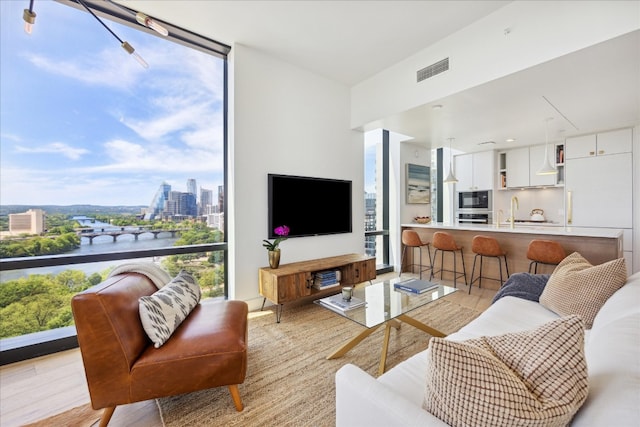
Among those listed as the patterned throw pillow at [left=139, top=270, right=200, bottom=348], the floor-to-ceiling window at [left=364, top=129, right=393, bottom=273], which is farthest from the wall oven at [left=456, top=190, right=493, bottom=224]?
the patterned throw pillow at [left=139, top=270, right=200, bottom=348]

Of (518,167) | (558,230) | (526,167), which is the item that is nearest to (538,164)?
(526,167)

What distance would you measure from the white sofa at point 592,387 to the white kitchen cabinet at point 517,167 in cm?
467

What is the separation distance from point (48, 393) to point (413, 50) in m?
4.49

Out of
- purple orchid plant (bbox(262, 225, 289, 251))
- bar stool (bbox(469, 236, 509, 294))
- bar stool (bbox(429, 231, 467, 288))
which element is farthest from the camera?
bar stool (bbox(429, 231, 467, 288))

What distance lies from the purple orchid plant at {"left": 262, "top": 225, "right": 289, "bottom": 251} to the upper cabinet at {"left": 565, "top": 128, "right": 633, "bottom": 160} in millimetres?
4853

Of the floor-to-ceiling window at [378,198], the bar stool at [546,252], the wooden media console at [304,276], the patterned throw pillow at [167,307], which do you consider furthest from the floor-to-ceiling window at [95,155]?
the bar stool at [546,252]

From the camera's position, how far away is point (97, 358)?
140cm

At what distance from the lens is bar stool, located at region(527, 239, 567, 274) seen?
10.4 ft

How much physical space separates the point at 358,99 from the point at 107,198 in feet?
11.0

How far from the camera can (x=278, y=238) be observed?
10.8 feet

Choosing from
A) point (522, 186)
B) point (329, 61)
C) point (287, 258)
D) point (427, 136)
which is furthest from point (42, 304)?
point (522, 186)

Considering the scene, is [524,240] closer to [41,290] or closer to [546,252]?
[546,252]

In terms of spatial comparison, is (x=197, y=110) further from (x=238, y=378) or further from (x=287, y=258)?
(x=238, y=378)

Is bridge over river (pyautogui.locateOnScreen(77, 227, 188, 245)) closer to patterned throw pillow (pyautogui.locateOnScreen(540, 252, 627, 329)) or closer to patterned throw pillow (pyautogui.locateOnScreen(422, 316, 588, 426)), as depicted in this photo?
patterned throw pillow (pyautogui.locateOnScreen(422, 316, 588, 426))
